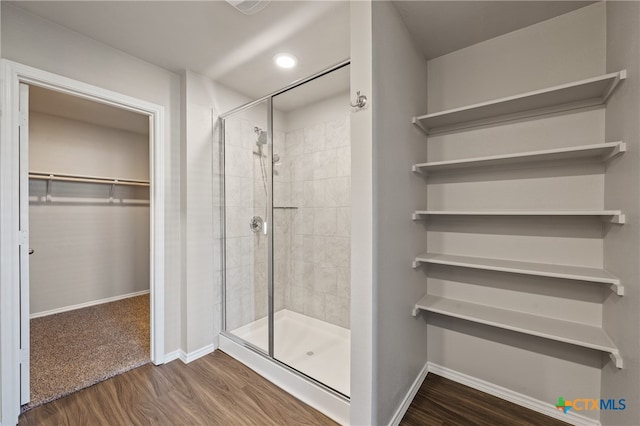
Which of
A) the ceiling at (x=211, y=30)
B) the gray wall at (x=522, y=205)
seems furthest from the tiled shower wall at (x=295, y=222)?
the gray wall at (x=522, y=205)

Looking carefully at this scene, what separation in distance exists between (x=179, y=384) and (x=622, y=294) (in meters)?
2.73

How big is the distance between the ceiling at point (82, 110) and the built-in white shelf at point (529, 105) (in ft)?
9.31

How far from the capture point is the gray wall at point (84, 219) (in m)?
3.26

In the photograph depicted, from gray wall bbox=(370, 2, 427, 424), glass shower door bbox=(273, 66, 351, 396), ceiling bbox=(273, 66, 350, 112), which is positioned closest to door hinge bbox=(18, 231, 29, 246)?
glass shower door bbox=(273, 66, 351, 396)

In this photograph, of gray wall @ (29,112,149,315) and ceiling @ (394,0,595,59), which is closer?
ceiling @ (394,0,595,59)

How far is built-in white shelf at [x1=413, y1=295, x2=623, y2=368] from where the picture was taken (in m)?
1.40

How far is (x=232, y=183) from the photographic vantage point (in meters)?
2.55

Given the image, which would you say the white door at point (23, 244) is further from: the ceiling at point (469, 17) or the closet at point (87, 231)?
the ceiling at point (469, 17)

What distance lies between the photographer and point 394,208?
1.60 metres

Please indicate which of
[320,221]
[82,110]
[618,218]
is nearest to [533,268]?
[618,218]

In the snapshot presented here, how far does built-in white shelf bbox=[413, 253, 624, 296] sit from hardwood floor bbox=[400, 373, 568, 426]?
90 cm

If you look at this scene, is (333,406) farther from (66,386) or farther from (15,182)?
(15,182)

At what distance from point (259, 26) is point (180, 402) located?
2.58 meters

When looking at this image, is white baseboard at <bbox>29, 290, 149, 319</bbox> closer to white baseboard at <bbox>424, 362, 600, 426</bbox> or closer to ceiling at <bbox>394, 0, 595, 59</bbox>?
white baseboard at <bbox>424, 362, 600, 426</bbox>
